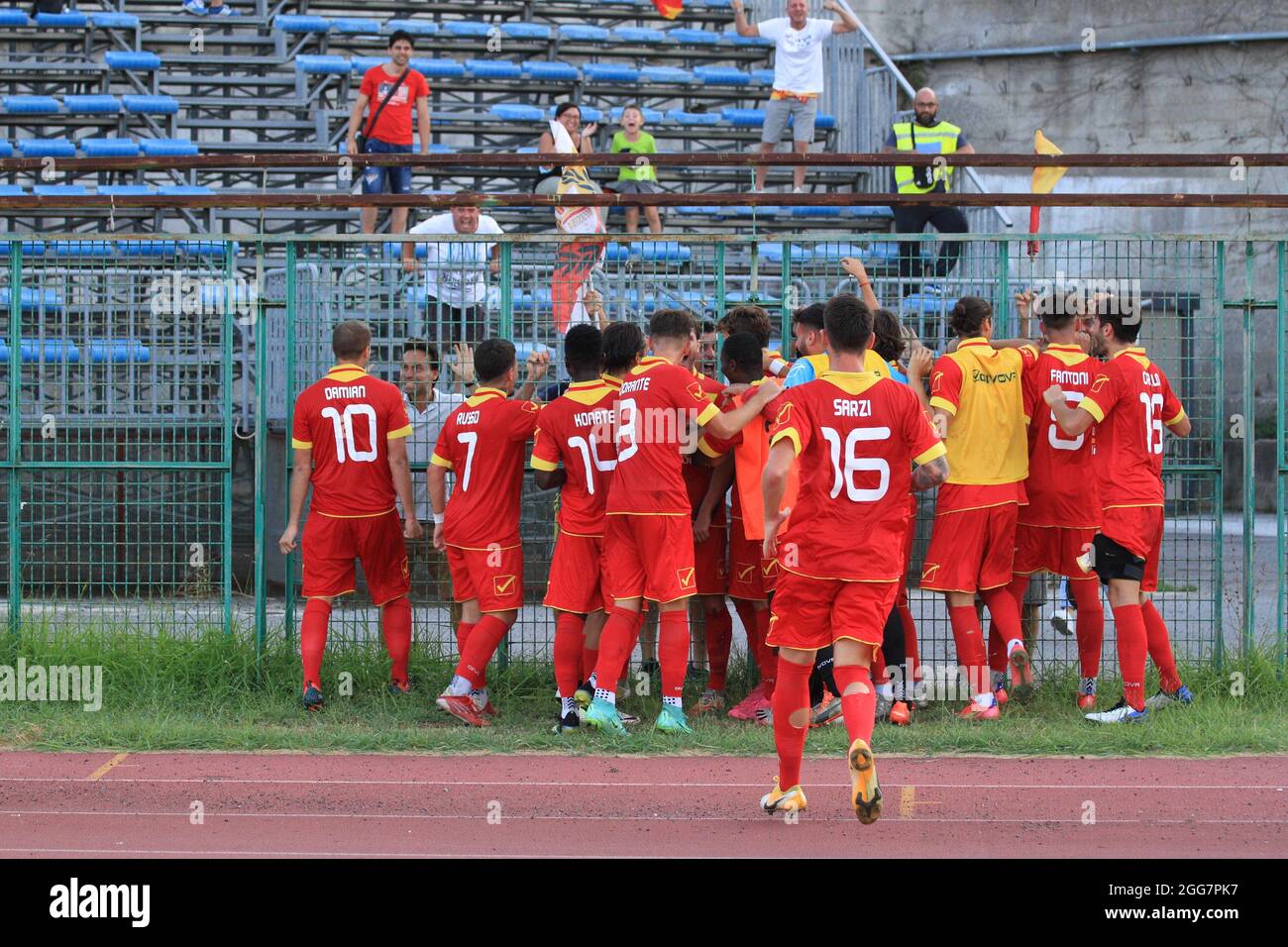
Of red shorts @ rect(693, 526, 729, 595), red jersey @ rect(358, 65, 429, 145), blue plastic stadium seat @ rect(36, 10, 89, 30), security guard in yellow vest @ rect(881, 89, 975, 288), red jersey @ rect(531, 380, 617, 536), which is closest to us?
red jersey @ rect(531, 380, 617, 536)

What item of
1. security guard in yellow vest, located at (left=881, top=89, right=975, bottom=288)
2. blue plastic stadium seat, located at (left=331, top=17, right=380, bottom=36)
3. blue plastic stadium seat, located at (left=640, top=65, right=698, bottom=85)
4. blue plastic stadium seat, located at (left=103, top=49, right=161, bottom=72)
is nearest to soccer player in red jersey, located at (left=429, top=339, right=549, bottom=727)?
security guard in yellow vest, located at (left=881, top=89, right=975, bottom=288)

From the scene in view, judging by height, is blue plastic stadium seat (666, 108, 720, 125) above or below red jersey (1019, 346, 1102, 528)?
above

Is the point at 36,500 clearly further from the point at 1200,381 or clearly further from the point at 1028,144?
the point at 1028,144

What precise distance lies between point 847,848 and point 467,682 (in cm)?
312

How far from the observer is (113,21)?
1864 centimetres

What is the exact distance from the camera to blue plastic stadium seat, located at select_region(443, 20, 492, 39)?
1973 centimetres

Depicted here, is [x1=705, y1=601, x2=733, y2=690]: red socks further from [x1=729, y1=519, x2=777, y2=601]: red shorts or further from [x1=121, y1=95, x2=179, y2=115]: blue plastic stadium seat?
[x1=121, y1=95, x2=179, y2=115]: blue plastic stadium seat

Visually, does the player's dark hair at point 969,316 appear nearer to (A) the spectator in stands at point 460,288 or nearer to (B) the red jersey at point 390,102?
(A) the spectator in stands at point 460,288

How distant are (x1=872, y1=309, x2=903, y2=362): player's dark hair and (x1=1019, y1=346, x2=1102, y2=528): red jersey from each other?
0.94m

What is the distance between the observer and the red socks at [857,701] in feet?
20.9

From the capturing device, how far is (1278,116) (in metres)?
20.2

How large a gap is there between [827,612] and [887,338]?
2.69 metres

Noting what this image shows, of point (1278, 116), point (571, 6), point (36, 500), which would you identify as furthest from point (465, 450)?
point (1278, 116)

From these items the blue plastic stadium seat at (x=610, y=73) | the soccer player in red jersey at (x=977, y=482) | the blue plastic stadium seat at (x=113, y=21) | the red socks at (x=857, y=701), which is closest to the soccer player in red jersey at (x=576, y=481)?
the soccer player in red jersey at (x=977, y=482)
